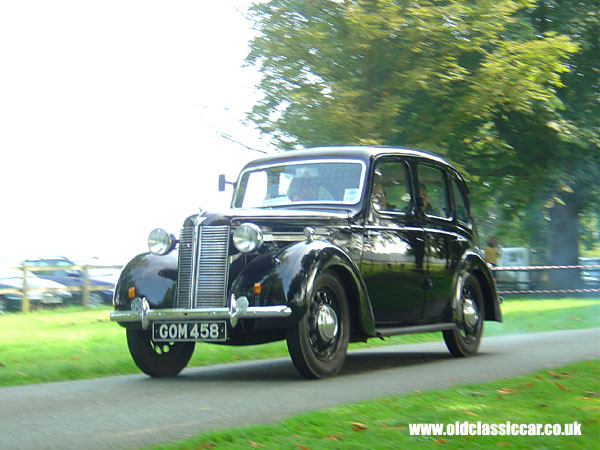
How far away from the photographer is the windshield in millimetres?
9531

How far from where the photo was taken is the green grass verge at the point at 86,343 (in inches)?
390

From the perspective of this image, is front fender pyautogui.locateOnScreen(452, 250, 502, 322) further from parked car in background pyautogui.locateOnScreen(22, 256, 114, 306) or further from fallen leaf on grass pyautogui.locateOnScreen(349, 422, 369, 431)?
parked car in background pyautogui.locateOnScreen(22, 256, 114, 306)

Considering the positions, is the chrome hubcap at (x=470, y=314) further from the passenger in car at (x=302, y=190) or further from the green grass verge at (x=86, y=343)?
the passenger in car at (x=302, y=190)

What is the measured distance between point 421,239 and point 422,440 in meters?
5.05

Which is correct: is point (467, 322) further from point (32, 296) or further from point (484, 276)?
point (32, 296)

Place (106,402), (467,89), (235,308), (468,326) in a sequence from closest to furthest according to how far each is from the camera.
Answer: (106,402), (235,308), (468,326), (467,89)

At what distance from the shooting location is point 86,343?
41.5 ft

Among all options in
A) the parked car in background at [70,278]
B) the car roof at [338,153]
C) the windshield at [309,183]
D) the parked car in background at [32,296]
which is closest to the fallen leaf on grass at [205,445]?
the windshield at [309,183]

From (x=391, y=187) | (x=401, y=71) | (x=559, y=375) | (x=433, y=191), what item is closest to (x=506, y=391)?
(x=559, y=375)

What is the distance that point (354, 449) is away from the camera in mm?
4906

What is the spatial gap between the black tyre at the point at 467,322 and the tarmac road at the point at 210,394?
19cm

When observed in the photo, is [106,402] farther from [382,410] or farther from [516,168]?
[516,168]

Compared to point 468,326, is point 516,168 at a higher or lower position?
higher

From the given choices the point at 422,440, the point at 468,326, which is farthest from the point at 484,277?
the point at 422,440
